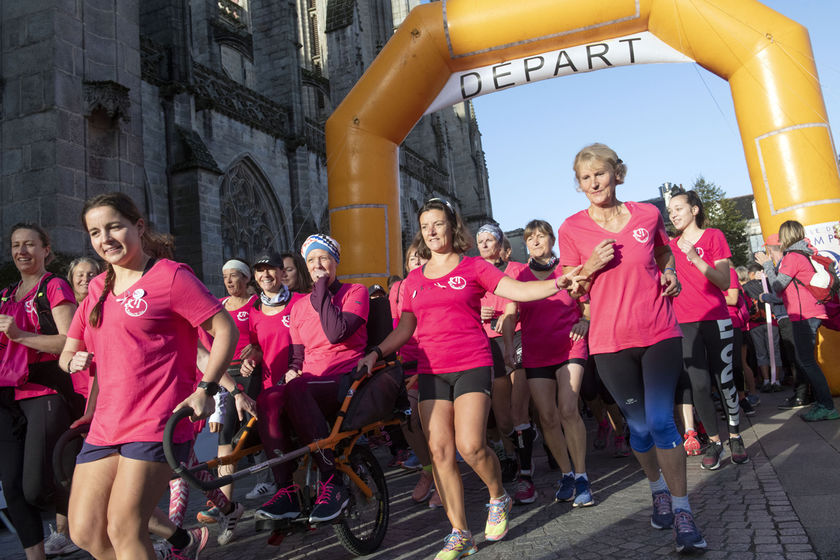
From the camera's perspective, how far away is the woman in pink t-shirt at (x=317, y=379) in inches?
139

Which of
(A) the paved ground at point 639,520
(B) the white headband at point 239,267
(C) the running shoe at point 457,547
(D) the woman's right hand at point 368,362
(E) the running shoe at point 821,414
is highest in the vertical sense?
(B) the white headband at point 239,267

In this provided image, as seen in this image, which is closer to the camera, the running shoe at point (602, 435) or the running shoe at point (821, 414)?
the running shoe at point (821, 414)

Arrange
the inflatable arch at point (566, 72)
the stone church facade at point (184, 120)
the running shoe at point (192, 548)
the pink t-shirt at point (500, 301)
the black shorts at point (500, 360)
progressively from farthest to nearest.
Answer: the stone church facade at point (184, 120), the inflatable arch at point (566, 72), the pink t-shirt at point (500, 301), the black shorts at point (500, 360), the running shoe at point (192, 548)

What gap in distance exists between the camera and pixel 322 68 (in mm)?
33875

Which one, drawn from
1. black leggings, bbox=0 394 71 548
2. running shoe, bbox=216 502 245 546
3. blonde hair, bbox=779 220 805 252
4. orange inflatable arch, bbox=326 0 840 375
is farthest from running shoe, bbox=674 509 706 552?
orange inflatable arch, bbox=326 0 840 375

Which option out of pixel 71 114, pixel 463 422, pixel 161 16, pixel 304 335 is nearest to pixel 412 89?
pixel 71 114

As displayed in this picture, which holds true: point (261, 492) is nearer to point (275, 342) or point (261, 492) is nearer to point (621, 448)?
point (275, 342)

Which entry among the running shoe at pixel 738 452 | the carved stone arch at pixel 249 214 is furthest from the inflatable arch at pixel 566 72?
the carved stone arch at pixel 249 214

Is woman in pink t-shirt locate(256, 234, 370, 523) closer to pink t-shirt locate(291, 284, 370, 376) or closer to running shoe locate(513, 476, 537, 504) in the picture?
pink t-shirt locate(291, 284, 370, 376)

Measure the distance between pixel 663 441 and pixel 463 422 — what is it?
98 centimetres

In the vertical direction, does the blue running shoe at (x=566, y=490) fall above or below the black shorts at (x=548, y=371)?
below

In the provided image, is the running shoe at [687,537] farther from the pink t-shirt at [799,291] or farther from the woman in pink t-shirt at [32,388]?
the pink t-shirt at [799,291]

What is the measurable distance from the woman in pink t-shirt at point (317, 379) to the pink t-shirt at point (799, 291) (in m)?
4.60

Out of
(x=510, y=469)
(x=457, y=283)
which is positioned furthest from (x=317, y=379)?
(x=510, y=469)
